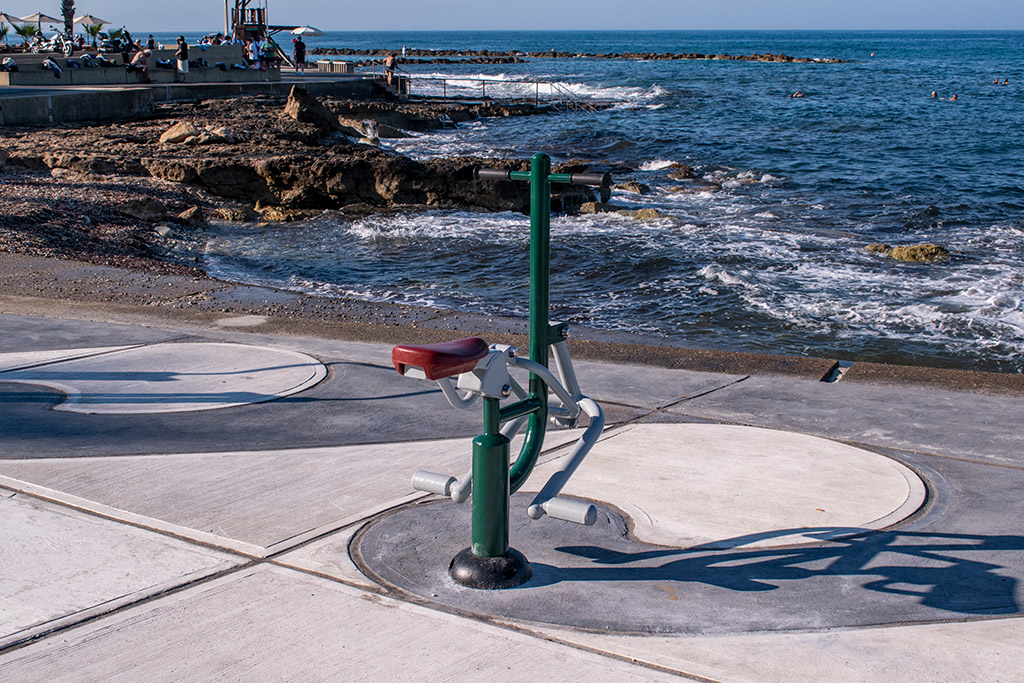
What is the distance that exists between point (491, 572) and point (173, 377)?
12.8 feet

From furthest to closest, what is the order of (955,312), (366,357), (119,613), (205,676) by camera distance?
(955,312) < (366,357) < (119,613) < (205,676)

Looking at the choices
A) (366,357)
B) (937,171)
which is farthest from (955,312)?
(937,171)

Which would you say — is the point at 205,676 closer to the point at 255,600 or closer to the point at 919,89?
the point at 255,600

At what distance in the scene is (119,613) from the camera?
3.69m

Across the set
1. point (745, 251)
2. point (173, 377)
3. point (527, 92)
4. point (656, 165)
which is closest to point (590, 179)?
point (173, 377)

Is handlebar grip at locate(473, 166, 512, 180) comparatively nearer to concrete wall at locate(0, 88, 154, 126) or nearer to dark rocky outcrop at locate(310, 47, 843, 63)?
concrete wall at locate(0, 88, 154, 126)

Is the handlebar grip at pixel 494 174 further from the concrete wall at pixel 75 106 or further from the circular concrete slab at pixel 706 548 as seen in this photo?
the concrete wall at pixel 75 106

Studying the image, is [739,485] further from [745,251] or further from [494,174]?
[745,251]

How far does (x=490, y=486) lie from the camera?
12.5 feet

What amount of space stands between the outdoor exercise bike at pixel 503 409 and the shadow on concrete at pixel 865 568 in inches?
9.6

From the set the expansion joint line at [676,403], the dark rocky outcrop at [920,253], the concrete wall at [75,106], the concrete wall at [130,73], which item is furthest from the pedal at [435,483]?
the concrete wall at [130,73]

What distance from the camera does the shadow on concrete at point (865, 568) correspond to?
3.92m

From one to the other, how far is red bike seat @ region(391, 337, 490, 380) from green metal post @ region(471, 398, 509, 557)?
258 mm

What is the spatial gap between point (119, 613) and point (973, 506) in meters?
3.78
